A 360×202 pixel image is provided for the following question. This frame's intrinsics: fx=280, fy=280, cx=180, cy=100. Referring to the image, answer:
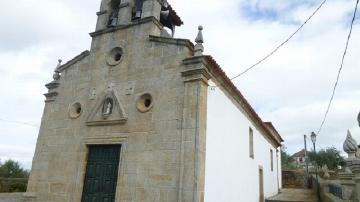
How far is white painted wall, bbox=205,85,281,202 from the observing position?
7.10 m

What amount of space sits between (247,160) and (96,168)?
5.74 metres

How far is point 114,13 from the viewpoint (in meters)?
9.55

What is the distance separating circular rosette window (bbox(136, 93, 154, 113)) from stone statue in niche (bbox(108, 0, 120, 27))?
9.87 ft

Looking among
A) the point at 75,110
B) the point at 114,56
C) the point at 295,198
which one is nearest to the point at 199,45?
the point at 114,56

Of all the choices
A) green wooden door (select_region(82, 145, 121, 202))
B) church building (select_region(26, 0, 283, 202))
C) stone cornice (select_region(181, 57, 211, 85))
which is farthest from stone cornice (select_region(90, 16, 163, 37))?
green wooden door (select_region(82, 145, 121, 202))

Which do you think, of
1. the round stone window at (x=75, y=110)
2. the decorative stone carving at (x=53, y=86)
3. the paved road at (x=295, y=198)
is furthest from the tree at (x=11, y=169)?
the paved road at (x=295, y=198)

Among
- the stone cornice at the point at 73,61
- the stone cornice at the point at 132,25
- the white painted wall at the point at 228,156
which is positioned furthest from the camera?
the stone cornice at the point at 73,61

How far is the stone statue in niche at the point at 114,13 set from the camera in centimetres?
922

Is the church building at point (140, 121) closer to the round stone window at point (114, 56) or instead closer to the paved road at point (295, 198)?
the round stone window at point (114, 56)

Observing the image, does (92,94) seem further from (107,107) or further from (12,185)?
(12,185)

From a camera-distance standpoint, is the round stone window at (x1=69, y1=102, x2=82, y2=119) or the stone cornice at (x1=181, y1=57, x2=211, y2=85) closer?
the stone cornice at (x1=181, y1=57, x2=211, y2=85)

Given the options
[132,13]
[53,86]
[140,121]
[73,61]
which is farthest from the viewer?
[53,86]

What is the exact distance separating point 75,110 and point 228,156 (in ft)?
16.2

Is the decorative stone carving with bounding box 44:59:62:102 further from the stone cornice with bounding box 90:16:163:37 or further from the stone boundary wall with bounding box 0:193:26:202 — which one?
the stone boundary wall with bounding box 0:193:26:202
